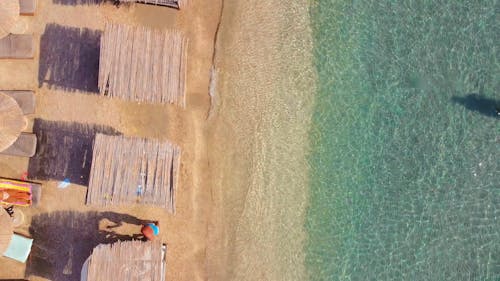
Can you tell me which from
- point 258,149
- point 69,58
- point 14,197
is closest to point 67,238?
point 14,197

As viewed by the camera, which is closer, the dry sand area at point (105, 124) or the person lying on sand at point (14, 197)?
the person lying on sand at point (14, 197)

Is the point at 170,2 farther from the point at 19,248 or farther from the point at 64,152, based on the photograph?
the point at 19,248

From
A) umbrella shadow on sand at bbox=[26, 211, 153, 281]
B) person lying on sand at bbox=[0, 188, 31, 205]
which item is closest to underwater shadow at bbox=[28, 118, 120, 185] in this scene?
person lying on sand at bbox=[0, 188, 31, 205]

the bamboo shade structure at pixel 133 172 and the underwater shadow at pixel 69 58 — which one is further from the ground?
the underwater shadow at pixel 69 58

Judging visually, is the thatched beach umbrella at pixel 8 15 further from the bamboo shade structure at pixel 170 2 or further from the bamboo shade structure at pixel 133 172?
the bamboo shade structure at pixel 133 172

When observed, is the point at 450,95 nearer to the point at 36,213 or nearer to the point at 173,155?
the point at 173,155

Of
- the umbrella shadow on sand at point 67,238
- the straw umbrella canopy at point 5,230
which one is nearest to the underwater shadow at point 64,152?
the umbrella shadow on sand at point 67,238

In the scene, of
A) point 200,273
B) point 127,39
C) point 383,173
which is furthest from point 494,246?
point 127,39
